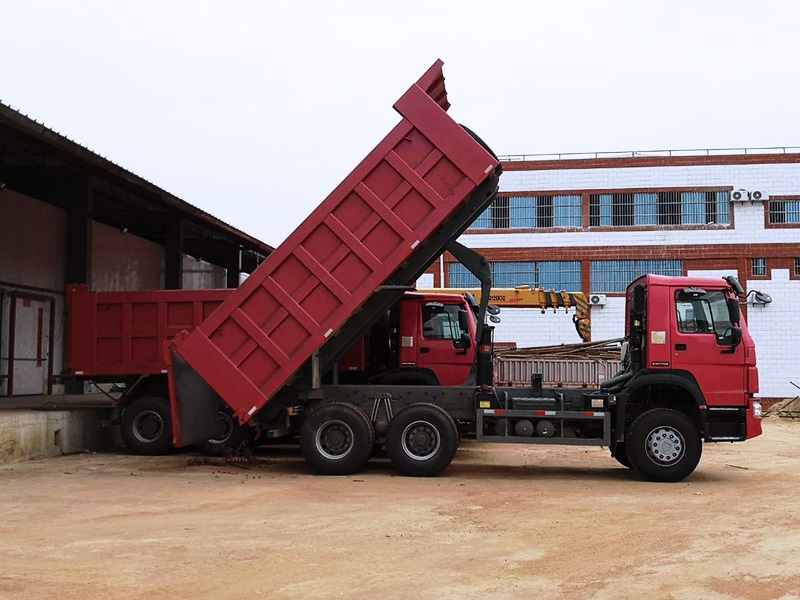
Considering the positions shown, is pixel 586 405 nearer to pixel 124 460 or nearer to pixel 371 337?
pixel 371 337

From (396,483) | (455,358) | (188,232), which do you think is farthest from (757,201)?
(396,483)

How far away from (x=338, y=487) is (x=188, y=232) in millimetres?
16275

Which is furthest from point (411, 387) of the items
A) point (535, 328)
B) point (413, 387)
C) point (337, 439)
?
point (535, 328)

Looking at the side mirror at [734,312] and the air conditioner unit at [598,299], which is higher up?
the air conditioner unit at [598,299]

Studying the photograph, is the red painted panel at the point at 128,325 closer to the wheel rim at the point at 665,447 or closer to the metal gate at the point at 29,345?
the metal gate at the point at 29,345

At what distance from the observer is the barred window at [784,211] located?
123 feet

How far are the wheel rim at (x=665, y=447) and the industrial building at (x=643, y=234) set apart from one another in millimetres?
26675

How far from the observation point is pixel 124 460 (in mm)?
13852

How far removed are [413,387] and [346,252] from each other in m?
2.20

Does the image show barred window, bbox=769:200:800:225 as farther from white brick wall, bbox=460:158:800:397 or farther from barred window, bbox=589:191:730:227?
barred window, bbox=589:191:730:227

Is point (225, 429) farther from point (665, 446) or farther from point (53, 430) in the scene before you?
point (665, 446)

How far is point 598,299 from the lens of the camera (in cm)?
3819

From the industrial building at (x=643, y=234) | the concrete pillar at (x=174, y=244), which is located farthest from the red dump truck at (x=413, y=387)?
the industrial building at (x=643, y=234)

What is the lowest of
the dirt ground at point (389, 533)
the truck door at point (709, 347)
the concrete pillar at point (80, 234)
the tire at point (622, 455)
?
the dirt ground at point (389, 533)
